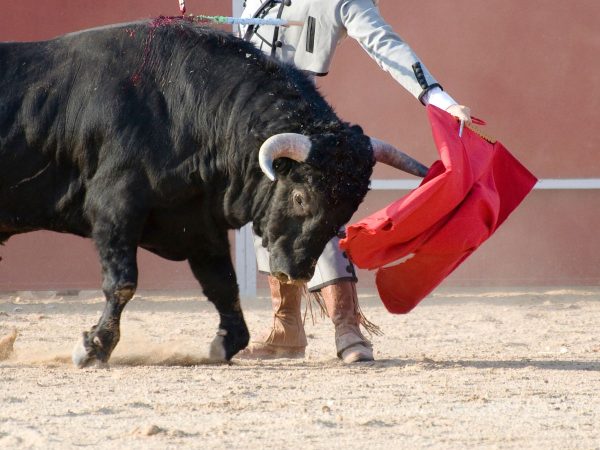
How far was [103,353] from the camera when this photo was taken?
17.5ft

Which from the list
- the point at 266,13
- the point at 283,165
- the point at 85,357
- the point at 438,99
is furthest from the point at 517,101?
the point at 85,357

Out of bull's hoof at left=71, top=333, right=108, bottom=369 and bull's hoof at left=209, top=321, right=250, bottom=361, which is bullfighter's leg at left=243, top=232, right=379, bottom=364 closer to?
bull's hoof at left=209, top=321, right=250, bottom=361

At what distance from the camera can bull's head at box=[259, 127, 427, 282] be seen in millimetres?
5117

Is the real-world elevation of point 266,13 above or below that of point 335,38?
above

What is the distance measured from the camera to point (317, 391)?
15.8ft

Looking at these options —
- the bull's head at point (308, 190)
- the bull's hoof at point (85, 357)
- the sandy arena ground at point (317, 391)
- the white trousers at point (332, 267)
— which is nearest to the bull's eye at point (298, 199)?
the bull's head at point (308, 190)

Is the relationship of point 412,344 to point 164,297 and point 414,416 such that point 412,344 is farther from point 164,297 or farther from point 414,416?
point 164,297

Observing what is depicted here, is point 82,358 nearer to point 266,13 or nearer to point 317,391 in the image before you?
point 317,391

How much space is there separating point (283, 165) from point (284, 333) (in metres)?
1.06

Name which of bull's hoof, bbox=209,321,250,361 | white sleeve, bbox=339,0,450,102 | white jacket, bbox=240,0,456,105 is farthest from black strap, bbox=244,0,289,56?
bull's hoof, bbox=209,321,250,361

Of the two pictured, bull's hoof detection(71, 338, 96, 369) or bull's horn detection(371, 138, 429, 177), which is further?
→ bull's horn detection(371, 138, 429, 177)

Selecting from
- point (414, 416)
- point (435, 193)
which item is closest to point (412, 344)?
point (435, 193)

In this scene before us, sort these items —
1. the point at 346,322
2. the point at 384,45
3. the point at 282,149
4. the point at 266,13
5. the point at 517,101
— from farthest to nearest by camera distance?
1. the point at 517,101
2. the point at 266,13
3. the point at 346,322
4. the point at 384,45
5. the point at 282,149

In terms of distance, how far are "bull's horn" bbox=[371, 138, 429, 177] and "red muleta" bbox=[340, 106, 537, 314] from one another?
0.46 ft
